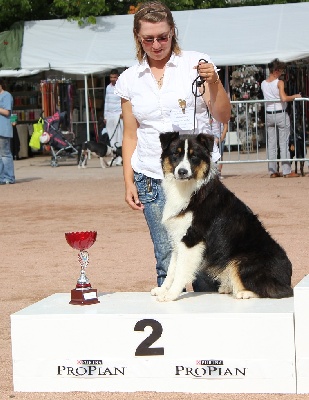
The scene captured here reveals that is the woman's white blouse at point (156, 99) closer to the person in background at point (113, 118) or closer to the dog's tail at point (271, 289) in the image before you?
the dog's tail at point (271, 289)

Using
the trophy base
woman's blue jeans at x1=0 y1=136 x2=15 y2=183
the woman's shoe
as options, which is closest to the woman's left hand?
the trophy base

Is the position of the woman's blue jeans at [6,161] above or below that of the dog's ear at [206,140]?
below

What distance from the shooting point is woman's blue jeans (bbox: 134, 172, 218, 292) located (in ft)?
20.0

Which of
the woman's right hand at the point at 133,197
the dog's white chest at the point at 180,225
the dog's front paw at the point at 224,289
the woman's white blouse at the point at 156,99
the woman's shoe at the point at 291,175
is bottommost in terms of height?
the woman's shoe at the point at 291,175

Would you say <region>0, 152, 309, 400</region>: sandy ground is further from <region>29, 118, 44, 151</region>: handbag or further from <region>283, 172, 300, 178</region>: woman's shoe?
<region>29, 118, 44, 151</region>: handbag

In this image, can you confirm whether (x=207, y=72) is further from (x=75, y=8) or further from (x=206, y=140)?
(x=75, y=8)

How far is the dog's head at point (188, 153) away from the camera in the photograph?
555cm

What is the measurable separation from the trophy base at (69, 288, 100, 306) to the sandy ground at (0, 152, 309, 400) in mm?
561

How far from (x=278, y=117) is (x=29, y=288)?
10492mm

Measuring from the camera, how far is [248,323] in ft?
16.9

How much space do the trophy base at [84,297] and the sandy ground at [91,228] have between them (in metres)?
0.56

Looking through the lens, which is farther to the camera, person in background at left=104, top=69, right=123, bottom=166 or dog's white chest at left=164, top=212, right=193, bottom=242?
person in background at left=104, top=69, right=123, bottom=166

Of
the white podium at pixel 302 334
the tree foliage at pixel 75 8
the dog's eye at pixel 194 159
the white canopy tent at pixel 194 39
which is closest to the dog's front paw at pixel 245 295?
the white podium at pixel 302 334

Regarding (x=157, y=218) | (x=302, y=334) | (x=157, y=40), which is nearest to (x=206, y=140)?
(x=157, y=40)
